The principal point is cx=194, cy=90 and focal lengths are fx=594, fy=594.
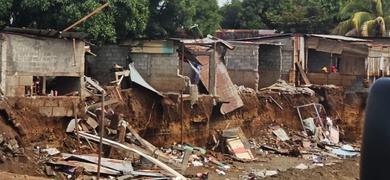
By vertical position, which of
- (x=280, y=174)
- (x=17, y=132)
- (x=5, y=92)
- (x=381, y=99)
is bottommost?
(x=280, y=174)

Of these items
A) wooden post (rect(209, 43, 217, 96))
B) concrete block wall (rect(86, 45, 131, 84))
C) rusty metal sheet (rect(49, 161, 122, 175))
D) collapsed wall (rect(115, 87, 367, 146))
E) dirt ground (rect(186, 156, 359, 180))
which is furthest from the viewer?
wooden post (rect(209, 43, 217, 96))

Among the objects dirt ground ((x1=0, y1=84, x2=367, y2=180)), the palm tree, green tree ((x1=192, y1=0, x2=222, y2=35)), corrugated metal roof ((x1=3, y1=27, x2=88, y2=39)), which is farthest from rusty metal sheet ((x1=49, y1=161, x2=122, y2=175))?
the palm tree

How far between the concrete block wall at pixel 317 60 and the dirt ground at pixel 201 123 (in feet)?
7.20

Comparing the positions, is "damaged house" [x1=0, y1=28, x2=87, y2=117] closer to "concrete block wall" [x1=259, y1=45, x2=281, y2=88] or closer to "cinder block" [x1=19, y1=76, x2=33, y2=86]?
"cinder block" [x1=19, y1=76, x2=33, y2=86]

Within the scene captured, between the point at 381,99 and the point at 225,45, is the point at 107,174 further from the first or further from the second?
the point at 381,99

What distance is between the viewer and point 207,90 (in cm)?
2381

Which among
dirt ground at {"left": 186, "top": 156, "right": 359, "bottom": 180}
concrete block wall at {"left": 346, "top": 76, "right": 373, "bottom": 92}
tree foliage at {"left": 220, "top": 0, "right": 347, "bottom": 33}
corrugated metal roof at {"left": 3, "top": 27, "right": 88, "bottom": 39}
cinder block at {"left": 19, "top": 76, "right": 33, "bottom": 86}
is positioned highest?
tree foliage at {"left": 220, "top": 0, "right": 347, "bottom": 33}

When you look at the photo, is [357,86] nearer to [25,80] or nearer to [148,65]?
[148,65]

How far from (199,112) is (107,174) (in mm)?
6929

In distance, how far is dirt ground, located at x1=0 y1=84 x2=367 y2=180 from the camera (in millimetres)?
16516

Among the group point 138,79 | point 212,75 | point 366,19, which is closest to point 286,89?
point 212,75

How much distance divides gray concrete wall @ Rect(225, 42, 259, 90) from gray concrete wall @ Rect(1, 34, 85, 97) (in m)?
9.89

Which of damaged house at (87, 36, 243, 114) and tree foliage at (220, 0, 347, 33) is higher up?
tree foliage at (220, 0, 347, 33)

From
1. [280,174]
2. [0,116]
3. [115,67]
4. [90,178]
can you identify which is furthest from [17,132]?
[280,174]
